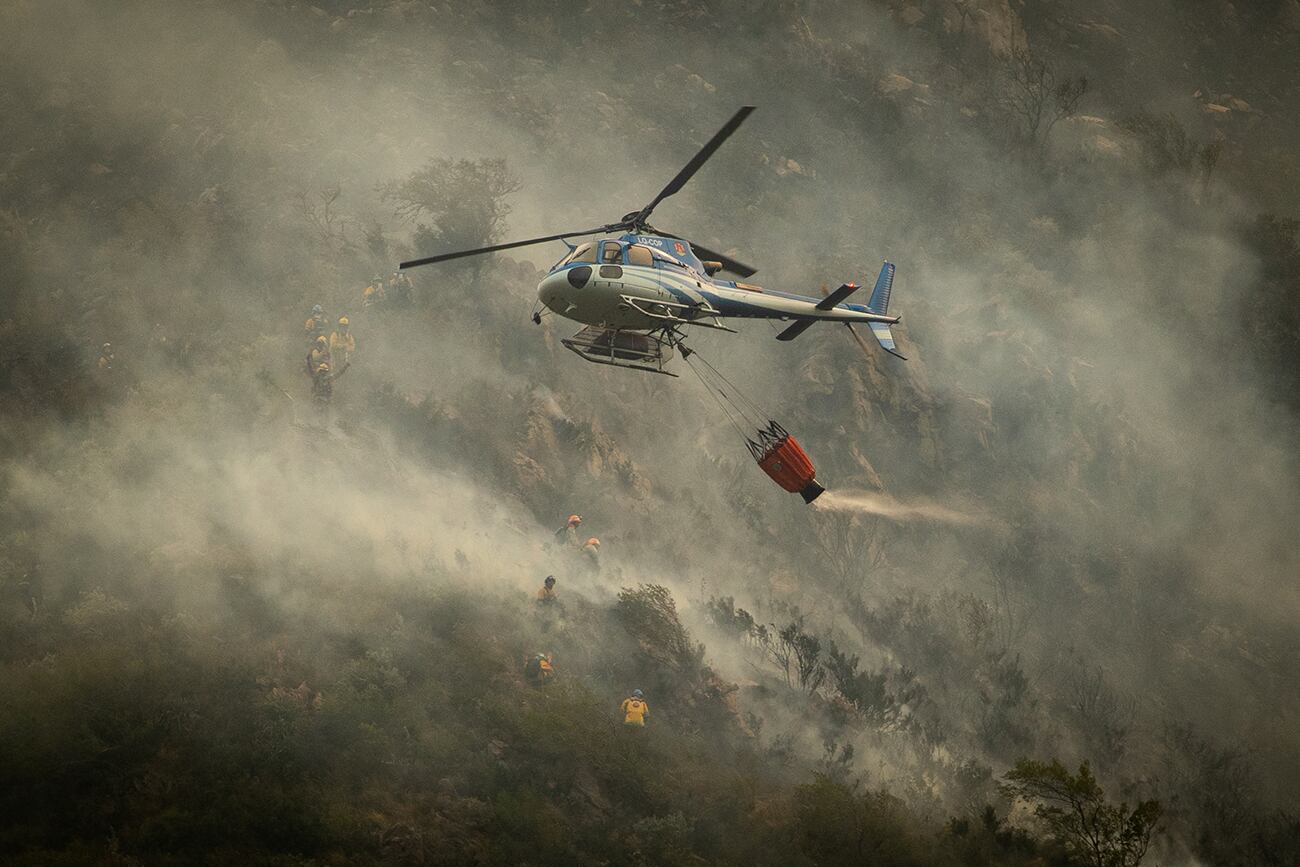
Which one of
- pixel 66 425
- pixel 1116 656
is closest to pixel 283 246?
pixel 66 425

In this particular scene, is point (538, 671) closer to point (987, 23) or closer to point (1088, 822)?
point (1088, 822)

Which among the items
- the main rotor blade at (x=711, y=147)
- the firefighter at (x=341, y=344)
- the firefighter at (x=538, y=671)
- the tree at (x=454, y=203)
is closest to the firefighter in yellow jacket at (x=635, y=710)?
the firefighter at (x=538, y=671)

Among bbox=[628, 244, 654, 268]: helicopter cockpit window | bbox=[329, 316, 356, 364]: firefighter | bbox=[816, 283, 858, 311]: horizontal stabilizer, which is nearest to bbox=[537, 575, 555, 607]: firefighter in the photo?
bbox=[329, 316, 356, 364]: firefighter

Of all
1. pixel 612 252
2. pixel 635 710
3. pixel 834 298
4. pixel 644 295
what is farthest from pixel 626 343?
pixel 635 710

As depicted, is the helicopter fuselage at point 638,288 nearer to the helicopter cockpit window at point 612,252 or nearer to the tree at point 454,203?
the helicopter cockpit window at point 612,252

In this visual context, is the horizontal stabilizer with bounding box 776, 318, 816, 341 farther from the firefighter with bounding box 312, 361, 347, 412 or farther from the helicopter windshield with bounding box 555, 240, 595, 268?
the firefighter with bounding box 312, 361, 347, 412

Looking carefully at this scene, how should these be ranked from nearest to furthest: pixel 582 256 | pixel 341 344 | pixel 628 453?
pixel 582 256 → pixel 341 344 → pixel 628 453
